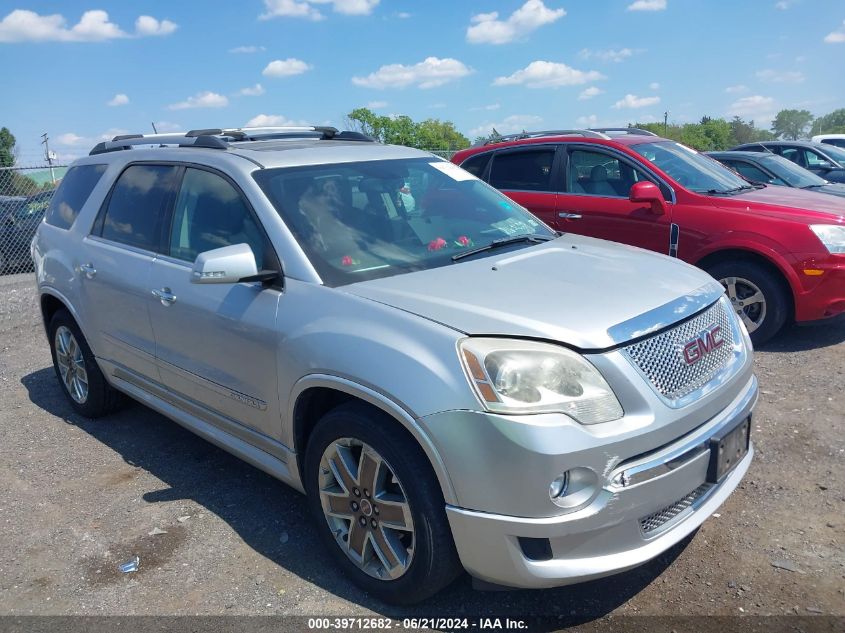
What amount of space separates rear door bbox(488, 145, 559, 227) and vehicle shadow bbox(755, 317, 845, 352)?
2.29m

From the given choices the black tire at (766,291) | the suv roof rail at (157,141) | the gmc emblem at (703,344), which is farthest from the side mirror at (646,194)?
the suv roof rail at (157,141)

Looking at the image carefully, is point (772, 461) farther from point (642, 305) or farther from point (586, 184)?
point (586, 184)

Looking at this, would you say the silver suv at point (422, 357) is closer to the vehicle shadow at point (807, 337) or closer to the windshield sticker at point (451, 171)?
the windshield sticker at point (451, 171)

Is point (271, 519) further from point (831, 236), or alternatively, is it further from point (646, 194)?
point (831, 236)

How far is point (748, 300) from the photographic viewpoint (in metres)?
5.92

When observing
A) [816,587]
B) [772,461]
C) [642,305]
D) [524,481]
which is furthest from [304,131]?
[816,587]

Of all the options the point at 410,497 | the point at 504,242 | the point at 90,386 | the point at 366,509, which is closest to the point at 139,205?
the point at 90,386

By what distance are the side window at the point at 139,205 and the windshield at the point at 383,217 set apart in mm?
891

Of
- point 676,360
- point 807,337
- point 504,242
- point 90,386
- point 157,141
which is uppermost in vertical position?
point 157,141

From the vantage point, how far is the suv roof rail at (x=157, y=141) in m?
4.01

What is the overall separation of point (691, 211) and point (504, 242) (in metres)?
3.25

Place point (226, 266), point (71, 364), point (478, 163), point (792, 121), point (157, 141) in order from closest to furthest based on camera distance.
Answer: point (226, 266) → point (157, 141) → point (71, 364) → point (478, 163) → point (792, 121)

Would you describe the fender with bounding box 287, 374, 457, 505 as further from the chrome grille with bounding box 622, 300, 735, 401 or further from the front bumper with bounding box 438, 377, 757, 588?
the chrome grille with bounding box 622, 300, 735, 401

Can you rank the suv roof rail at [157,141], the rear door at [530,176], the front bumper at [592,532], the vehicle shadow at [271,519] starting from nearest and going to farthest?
the front bumper at [592,532], the vehicle shadow at [271,519], the suv roof rail at [157,141], the rear door at [530,176]
